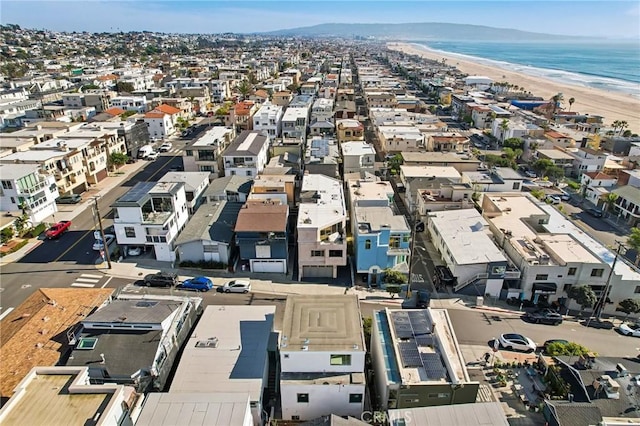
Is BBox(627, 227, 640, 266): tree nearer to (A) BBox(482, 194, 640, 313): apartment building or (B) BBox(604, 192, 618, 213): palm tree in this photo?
(A) BBox(482, 194, 640, 313): apartment building

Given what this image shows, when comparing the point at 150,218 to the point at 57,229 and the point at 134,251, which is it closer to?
the point at 134,251

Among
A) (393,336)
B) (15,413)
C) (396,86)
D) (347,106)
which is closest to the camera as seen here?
(15,413)

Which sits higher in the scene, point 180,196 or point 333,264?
point 180,196

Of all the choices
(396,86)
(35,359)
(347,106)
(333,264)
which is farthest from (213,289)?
(396,86)

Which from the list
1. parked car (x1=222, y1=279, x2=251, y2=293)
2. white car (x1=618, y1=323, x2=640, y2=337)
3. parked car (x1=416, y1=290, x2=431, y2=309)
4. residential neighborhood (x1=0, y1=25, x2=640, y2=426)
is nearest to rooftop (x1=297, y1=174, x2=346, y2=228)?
residential neighborhood (x1=0, y1=25, x2=640, y2=426)

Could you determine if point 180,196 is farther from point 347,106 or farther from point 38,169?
point 347,106

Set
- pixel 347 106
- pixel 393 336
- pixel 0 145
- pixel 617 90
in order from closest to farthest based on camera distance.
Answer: pixel 393 336 → pixel 0 145 → pixel 347 106 → pixel 617 90

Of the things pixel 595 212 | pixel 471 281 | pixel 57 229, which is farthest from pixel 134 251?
pixel 595 212
